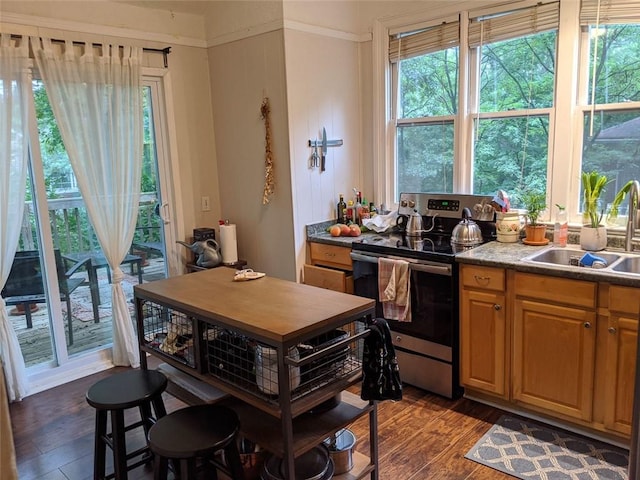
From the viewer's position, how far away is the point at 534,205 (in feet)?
9.79

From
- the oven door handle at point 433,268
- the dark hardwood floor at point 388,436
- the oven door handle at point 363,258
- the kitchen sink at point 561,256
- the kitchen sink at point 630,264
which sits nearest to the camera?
the dark hardwood floor at point 388,436

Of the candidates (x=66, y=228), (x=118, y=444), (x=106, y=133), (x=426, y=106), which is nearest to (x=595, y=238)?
(x=426, y=106)

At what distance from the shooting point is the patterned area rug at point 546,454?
2.29 m

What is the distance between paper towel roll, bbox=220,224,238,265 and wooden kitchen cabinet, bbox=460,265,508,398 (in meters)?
1.76

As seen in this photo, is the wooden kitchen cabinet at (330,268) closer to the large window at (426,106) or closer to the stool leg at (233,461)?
the large window at (426,106)

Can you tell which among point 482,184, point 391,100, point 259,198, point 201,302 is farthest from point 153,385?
point 391,100

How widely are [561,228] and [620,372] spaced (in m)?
0.89

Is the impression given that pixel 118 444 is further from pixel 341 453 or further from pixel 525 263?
pixel 525 263

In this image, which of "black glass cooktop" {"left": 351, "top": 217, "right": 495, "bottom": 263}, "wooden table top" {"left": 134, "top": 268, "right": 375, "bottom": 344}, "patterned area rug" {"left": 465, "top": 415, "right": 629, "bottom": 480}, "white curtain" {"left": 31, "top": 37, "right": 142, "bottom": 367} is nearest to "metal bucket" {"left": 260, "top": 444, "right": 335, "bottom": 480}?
"wooden table top" {"left": 134, "top": 268, "right": 375, "bottom": 344}

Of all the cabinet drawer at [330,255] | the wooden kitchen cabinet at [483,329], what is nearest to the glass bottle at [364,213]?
the cabinet drawer at [330,255]

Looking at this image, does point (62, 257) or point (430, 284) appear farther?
point (62, 257)

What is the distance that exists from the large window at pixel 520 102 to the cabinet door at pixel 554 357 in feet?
2.65

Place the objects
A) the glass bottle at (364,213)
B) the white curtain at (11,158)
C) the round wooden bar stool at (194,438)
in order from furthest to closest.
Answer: the glass bottle at (364,213) < the white curtain at (11,158) < the round wooden bar stool at (194,438)

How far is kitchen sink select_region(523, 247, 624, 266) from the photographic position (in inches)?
106
